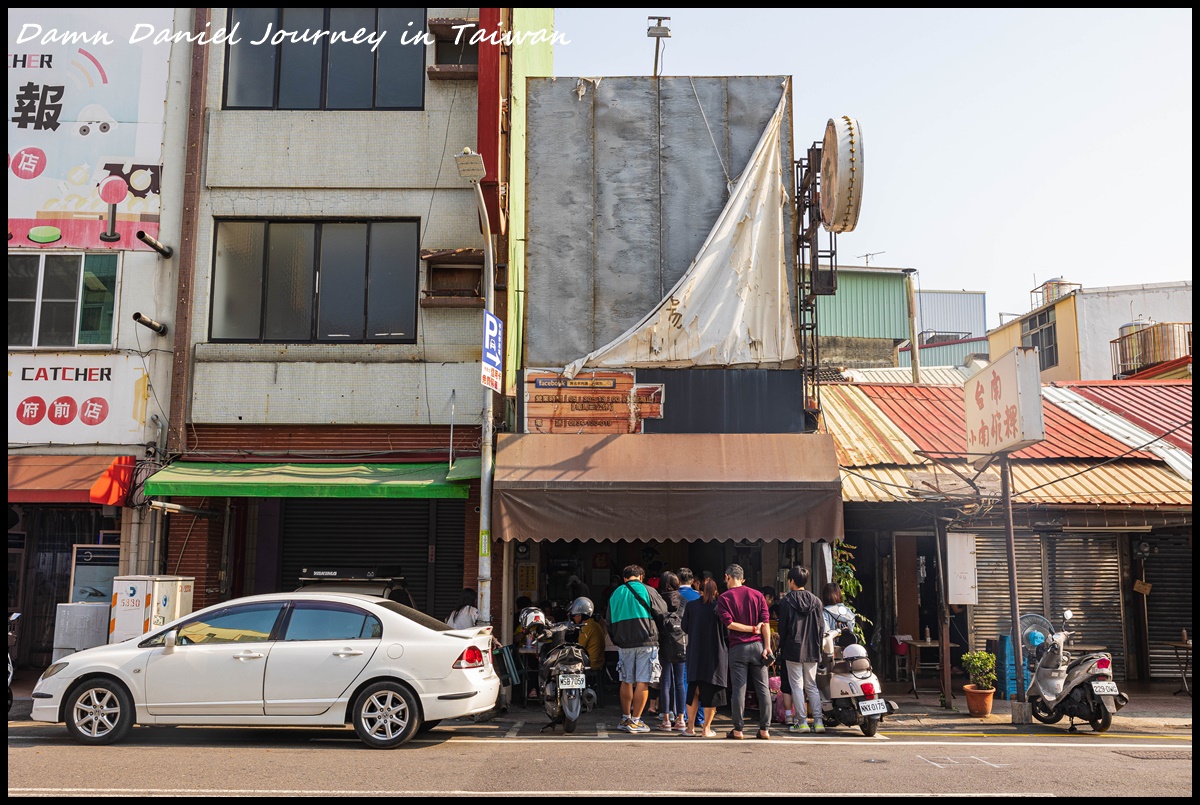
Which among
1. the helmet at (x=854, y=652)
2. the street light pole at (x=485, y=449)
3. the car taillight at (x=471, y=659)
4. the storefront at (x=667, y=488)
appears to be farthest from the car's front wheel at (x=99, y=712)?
the helmet at (x=854, y=652)

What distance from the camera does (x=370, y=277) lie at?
14.7 meters

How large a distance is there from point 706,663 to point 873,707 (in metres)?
1.89

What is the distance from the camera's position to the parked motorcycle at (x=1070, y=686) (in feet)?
36.0

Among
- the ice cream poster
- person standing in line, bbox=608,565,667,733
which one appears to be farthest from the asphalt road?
the ice cream poster

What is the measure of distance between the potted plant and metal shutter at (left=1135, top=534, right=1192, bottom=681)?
4805 millimetres

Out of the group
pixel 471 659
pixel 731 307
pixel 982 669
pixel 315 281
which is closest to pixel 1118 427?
pixel 982 669

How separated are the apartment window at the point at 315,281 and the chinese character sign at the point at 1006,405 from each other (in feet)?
26.6

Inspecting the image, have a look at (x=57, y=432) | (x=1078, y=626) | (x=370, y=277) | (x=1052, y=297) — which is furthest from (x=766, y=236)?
(x=1052, y=297)

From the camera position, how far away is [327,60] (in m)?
15.1

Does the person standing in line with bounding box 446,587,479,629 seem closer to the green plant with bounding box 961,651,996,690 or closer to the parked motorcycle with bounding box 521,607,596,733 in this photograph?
the parked motorcycle with bounding box 521,607,596,733

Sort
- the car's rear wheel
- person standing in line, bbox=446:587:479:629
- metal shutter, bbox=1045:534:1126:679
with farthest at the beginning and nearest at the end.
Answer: metal shutter, bbox=1045:534:1126:679, person standing in line, bbox=446:587:479:629, the car's rear wheel

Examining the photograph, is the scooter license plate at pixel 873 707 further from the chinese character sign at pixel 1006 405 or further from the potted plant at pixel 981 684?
the chinese character sign at pixel 1006 405

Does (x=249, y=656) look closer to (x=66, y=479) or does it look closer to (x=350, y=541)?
(x=66, y=479)

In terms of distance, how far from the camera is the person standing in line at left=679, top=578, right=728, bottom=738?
10.7 m
